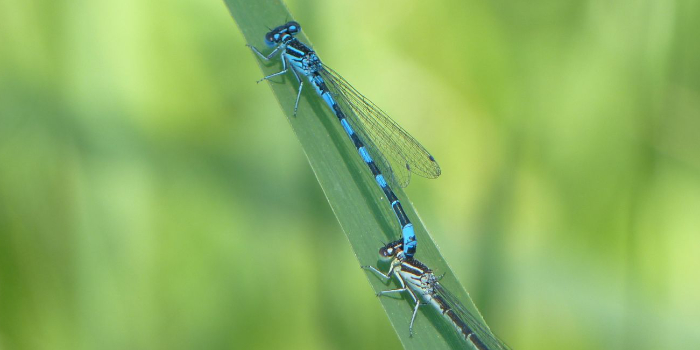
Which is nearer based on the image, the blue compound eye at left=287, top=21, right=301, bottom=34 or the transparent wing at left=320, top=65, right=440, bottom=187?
the blue compound eye at left=287, top=21, right=301, bottom=34

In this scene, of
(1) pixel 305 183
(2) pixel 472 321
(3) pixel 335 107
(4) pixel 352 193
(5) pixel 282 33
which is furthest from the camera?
(1) pixel 305 183

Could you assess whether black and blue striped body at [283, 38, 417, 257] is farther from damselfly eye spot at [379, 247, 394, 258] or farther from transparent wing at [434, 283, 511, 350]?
transparent wing at [434, 283, 511, 350]

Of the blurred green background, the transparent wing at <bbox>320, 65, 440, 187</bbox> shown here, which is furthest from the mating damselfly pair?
the blurred green background

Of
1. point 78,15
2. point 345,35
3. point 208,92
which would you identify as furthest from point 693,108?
point 78,15

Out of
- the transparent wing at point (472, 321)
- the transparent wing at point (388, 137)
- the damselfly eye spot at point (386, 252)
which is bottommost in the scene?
the transparent wing at point (472, 321)

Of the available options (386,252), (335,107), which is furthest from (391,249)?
(335,107)

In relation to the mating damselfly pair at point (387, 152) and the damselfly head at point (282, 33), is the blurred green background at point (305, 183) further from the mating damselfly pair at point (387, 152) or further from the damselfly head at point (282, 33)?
the mating damselfly pair at point (387, 152)

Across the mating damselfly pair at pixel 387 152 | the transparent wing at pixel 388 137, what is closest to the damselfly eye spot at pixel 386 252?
the mating damselfly pair at pixel 387 152

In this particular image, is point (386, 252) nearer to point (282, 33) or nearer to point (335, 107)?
point (335, 107)
